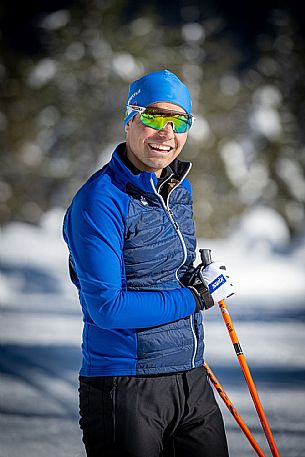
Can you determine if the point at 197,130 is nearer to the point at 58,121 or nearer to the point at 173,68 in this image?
the point at 173,68

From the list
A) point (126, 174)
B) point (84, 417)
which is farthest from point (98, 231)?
point (84, 417)

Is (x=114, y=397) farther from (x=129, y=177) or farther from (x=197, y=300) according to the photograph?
(x=129, y=177)

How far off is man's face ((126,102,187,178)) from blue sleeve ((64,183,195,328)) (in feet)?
0.44

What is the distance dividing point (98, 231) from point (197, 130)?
7.27 metres

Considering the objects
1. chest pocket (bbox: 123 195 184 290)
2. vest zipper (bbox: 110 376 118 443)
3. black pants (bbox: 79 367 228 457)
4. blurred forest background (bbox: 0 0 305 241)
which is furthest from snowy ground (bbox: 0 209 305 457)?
chest pocket (bbox: 123 195 184 290)

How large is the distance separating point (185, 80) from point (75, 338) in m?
4.95

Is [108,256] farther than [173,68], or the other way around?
[173,68]

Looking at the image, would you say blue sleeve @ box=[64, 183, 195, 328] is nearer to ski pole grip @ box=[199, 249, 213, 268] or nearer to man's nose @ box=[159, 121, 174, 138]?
man's nose @ box=[159, 121, 174, 138]

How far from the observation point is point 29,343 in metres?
4.39

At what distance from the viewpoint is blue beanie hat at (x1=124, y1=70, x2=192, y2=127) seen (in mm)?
1487

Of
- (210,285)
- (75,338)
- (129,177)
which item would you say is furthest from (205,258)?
(75,338)

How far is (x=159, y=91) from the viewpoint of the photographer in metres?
1.49

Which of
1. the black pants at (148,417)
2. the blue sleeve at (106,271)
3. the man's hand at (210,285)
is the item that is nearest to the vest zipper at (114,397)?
the black pants at (148,417)

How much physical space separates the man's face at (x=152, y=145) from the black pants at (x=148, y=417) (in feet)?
1.59
